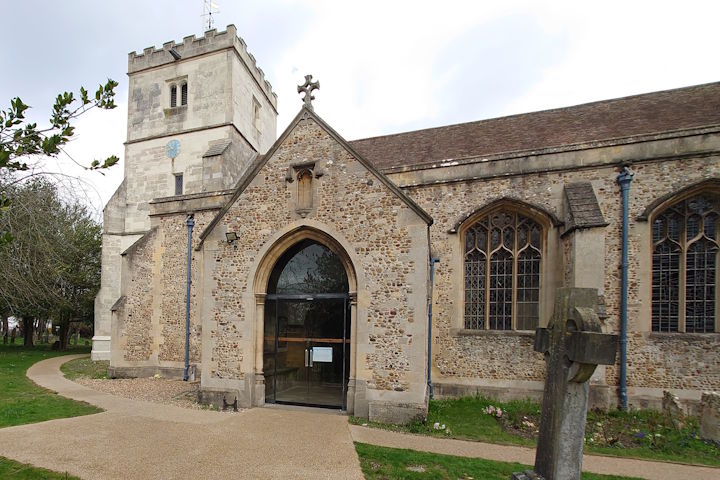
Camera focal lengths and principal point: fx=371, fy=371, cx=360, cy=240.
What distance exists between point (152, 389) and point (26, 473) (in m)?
7.17

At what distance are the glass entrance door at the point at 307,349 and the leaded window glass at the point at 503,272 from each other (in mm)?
4157

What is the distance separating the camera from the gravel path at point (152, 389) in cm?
1037

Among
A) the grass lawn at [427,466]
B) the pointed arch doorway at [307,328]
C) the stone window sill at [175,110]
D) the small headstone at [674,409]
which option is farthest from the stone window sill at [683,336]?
the stone window sill at [175,110]

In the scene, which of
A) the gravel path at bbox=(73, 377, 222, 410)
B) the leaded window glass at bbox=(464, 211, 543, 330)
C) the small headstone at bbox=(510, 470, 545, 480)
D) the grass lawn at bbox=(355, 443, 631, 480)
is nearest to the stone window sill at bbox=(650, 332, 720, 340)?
the leaded window glass at bbox=(464, 211, 543, 330)

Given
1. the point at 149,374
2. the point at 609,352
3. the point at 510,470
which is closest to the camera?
the point at 609,352

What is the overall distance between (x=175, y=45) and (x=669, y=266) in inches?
964

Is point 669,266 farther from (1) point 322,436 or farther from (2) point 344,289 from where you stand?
(1) point 322,436

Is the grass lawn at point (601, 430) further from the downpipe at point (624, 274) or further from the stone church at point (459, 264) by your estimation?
the downpipe at point (624, 274)

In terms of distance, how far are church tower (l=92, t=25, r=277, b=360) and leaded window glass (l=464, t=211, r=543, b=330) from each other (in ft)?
41.7

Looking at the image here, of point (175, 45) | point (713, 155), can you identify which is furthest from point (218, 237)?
point (175, 45)

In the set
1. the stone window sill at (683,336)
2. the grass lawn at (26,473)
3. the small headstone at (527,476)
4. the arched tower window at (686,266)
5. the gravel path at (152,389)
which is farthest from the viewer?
the gravel path at (152,389)

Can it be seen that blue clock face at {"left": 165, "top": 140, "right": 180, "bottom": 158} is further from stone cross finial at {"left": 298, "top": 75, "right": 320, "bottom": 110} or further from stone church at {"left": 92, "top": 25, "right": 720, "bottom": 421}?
stone cross finial at {"left": 298, "top": 75, "right": 320, "bottom": 110}

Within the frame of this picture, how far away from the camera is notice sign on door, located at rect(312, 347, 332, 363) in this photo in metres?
9.90

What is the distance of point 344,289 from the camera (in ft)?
32.8
